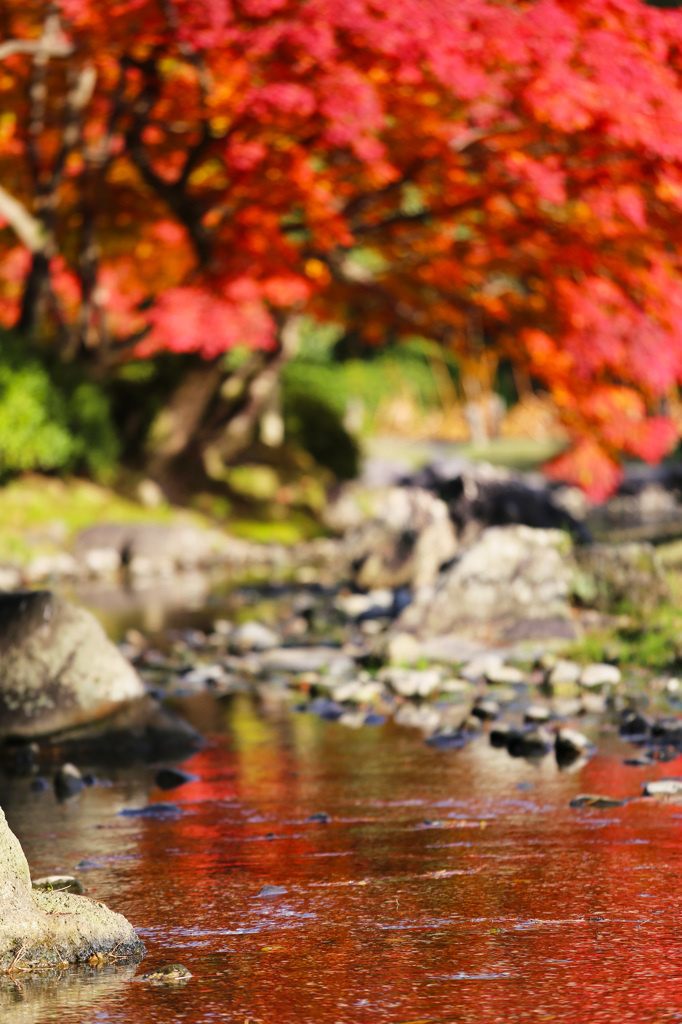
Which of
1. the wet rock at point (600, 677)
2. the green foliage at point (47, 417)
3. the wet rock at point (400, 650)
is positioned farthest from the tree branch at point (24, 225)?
the wet rock at point (600, 677)

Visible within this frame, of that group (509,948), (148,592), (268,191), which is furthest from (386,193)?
(509,948)

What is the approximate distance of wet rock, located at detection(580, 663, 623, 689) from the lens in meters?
8.47

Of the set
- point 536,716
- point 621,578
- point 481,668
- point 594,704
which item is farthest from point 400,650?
point 621,578

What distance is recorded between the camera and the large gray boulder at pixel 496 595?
10.5 m

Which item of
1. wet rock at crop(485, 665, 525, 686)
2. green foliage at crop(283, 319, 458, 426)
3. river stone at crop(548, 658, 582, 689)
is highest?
river stone at crop(548, 658, 582, 689)

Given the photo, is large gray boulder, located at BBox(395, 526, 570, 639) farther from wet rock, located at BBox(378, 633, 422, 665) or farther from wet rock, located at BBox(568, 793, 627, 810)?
wet rock, located at BBox(568, 793, 627, 810)

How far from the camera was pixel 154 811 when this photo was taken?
5.81 m

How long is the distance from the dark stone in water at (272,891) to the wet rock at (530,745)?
7.96ft

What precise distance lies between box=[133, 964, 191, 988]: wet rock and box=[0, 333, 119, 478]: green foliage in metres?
15.4

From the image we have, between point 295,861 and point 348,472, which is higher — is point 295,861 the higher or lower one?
the higher one

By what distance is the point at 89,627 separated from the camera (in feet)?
24.2

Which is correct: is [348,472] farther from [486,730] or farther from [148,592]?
[486,730]

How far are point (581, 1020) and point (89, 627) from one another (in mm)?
4513


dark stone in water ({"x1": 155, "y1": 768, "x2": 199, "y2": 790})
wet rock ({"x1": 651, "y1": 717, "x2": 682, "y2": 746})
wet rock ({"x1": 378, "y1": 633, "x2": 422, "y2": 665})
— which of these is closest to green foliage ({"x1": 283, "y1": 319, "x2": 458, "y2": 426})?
wet rock ({"x1": 378, "y1": 633, "x2": 422, "y2": 665})
